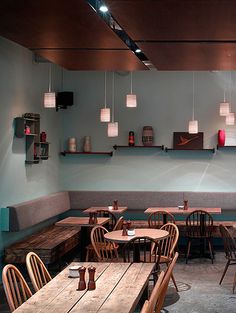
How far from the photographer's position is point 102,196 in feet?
34.5

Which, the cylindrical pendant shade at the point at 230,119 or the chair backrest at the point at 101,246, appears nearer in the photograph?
the chair backrest at the point at 101,246

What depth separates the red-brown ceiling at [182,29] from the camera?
14.2ft

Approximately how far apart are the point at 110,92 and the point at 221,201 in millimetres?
2978

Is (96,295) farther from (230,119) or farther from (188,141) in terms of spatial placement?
(188,141)

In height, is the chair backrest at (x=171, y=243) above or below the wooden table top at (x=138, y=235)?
below

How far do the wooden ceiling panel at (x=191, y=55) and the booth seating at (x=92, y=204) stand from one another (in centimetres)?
287

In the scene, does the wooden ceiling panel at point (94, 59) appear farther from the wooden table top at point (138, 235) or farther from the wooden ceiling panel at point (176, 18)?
the wooden table top at point (138, 235)

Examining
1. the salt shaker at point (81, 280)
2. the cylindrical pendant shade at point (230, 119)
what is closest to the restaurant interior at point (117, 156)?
the salt shaker at point (81, 280)

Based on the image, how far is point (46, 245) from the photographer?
7.78 metres

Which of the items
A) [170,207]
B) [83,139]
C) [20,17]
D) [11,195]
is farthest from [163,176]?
[20,17]

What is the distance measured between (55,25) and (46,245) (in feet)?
12.0

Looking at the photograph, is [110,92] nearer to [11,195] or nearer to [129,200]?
[129,200]

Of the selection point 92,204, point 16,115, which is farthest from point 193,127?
point 16,115

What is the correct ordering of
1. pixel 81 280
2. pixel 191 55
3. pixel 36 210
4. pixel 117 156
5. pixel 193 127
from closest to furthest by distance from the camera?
1. pixel 81 280
2. pixel 191 55
3. pixel 36 210
4. pixel 193 127
5. pixel 117 156
